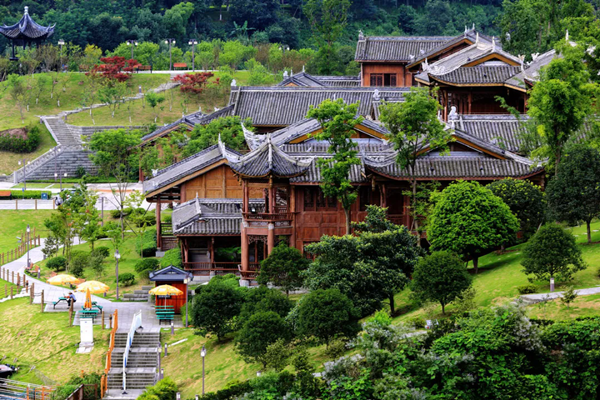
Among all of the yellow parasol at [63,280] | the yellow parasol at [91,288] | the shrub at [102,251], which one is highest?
the shrub at [102,251]

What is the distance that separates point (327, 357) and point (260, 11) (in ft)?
328

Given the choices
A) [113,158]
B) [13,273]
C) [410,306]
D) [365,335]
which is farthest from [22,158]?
[365,335]

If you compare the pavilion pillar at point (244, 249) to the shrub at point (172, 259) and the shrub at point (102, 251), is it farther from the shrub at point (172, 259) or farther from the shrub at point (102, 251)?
the shrub at point (102, 251)

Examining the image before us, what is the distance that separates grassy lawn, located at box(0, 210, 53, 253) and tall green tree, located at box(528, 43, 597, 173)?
32.9m

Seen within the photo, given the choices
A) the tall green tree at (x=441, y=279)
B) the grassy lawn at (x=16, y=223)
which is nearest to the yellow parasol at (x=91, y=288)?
the tall green tree at (x=441, y=279)

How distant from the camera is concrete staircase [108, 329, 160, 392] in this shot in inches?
1591

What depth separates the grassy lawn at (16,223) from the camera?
65.0 metres

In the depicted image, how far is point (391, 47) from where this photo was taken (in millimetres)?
86250

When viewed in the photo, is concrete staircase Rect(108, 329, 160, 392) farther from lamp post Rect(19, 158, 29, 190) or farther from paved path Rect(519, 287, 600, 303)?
lamp post Rect(19, 158, 29, 190)

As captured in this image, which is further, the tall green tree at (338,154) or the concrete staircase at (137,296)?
the concrete staircase at (137,296)

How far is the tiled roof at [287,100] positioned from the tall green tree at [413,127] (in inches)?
923

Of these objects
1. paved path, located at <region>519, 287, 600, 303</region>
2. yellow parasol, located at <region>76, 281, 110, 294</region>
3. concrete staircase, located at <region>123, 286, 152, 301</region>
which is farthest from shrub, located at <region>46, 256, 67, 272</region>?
paved path, located at <region>519, 287, 600, 303</region>

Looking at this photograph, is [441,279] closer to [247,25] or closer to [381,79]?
[381,79]

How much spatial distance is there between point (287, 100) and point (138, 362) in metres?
34.0
